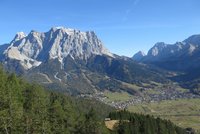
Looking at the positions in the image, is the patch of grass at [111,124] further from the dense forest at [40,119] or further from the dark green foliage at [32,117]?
the dark green foliage at [32,117]

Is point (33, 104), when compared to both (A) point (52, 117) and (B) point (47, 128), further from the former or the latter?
(B) point (47, 128)

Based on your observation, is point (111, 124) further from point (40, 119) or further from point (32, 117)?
point (32, 117)

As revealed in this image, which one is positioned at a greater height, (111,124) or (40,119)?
(40,119)

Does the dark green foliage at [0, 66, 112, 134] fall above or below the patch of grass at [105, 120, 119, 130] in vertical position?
above

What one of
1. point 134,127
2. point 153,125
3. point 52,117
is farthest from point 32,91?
point 153,125

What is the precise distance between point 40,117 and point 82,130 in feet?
111

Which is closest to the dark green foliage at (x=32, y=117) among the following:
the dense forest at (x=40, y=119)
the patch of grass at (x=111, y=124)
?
the dense forest at (x=40, y=119)

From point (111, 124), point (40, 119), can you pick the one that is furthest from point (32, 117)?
point (111, 124)

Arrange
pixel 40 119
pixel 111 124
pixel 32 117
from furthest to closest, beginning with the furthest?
pixel 111 124 < pixel 40 119 < pixel 32 117

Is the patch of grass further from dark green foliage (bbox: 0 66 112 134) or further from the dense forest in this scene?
dark green foliage (bbox: 0 66 112 134)

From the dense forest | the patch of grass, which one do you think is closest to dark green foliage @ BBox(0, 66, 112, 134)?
the dense forest

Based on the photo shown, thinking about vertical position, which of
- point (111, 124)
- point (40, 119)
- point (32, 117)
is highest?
point (32, 117)

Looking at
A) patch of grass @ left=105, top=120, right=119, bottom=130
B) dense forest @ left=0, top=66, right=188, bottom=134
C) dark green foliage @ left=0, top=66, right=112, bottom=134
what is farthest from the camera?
patch of grass @ left=105, top=120, right=119, bottom=130

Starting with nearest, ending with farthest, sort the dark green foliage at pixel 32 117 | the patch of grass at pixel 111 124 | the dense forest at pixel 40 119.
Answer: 1. the dark green foliage at pixel 32 117
2. the dense forest at pixel 40 119
3. the patch of grass at pixel 111 124
